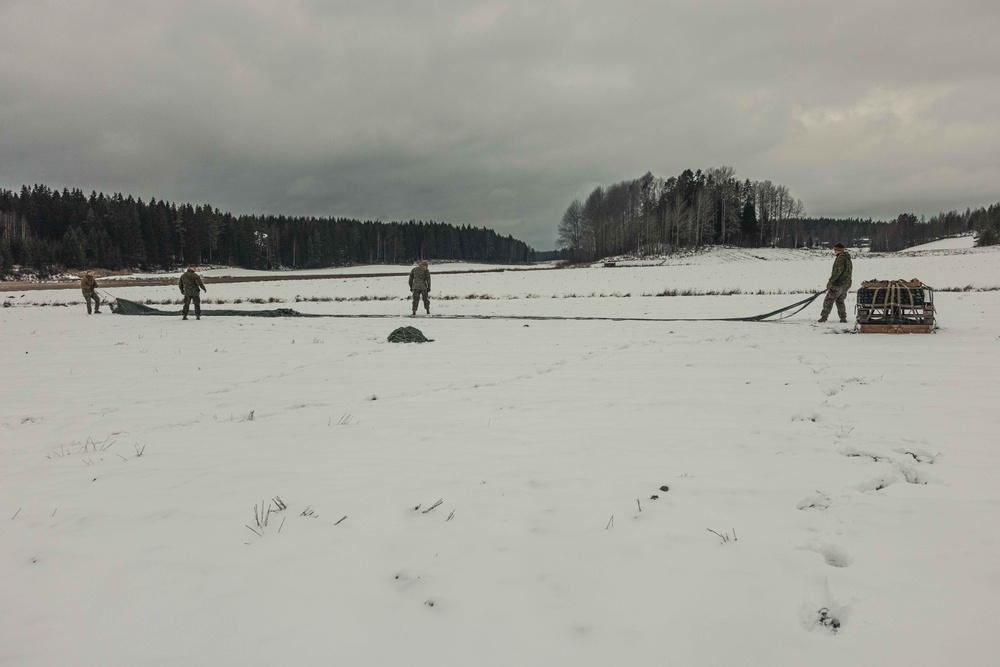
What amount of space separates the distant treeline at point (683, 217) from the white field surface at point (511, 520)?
253 feet

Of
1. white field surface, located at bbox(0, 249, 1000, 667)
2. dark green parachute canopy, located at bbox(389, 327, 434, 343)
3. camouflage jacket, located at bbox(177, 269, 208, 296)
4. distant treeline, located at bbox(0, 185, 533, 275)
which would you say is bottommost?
white field surface, located at bbox(0, 249, 1000, 667)

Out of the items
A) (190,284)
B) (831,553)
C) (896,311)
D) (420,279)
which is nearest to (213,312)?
(190,284)

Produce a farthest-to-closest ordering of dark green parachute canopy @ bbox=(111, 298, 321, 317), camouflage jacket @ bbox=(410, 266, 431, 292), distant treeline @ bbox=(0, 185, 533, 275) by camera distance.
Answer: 1. distant treeline @ bbox=(0, 185, 533, 275)
2. dark green parachute canopy @ bbox=(111, 298, 321, 317)
3. camouflage jacket @ bbox=(410, 266, 431, 292)

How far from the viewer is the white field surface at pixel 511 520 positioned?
244cm

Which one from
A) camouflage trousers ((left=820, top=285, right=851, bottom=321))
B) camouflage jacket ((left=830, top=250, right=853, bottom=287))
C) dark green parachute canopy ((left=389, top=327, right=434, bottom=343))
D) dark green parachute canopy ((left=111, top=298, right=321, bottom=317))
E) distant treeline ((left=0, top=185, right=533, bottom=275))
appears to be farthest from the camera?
distant treeline ((left=0, top=185, right=533, bottom=275))

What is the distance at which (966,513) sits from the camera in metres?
3.39

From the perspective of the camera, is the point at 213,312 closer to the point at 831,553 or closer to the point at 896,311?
the point at 831,553

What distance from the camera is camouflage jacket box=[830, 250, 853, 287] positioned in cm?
1359

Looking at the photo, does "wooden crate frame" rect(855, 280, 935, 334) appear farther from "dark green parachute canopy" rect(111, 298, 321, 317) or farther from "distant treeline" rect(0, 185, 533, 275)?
"distant treeline" rect(0, 185, 533, 275)

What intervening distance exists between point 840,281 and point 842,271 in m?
0.51

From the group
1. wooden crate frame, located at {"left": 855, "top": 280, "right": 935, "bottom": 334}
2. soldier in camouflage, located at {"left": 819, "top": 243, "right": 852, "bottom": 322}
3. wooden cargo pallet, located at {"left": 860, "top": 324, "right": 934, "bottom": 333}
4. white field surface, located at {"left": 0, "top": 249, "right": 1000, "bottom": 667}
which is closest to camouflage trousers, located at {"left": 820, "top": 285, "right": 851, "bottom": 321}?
soldier in camouflage, located at {"left": 819, "top": 243, "right": 852, "bottom": 322}

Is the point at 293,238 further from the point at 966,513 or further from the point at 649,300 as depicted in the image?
the point at 966,513

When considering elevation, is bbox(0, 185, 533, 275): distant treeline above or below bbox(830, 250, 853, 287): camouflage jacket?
above

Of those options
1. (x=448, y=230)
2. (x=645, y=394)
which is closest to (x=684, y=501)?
(x=645, y=394)
